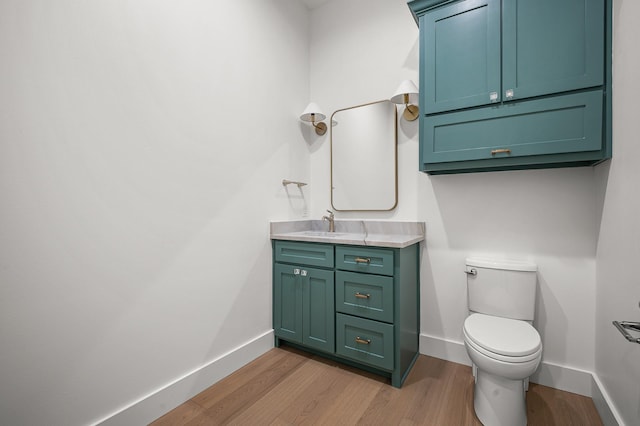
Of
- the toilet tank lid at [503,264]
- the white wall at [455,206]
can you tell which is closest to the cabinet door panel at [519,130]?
the white wall at [455,206]

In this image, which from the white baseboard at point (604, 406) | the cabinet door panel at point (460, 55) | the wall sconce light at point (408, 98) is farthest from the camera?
the wall sconce light at point (408, 98)

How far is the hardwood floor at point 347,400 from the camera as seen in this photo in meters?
1.52

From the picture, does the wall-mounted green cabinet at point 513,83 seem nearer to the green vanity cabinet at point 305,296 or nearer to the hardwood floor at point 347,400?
the green vanity cabinet at point 305,296

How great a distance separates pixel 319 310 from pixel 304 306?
13cm

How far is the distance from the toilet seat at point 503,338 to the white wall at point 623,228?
32 cm

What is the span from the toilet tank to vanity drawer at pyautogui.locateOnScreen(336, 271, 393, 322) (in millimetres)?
545

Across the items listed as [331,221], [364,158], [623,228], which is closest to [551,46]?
[623,228]

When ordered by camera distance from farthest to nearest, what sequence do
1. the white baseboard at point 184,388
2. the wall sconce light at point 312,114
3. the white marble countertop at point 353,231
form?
the wall sconce light at point 312,114
the white marble countertop at point 353,231
the white baseboard at point 184,388

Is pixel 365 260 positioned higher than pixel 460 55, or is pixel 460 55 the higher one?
pixel 460 55

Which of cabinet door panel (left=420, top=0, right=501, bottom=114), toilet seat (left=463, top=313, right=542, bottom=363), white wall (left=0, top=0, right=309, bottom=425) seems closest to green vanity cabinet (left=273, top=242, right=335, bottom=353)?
white wall (left=0, top=0, right=309, bottom=425)

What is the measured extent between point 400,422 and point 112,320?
150 centimetres

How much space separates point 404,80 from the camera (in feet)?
7.34

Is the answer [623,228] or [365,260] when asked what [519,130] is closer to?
[623,228]

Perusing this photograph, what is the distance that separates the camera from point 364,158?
2455mm
